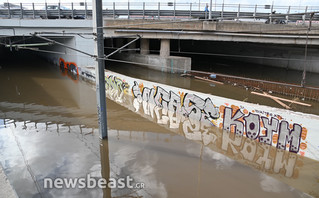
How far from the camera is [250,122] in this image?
12.6 metres

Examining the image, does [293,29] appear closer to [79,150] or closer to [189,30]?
[189,30]

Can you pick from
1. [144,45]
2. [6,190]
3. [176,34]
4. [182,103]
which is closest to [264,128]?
[182,103]

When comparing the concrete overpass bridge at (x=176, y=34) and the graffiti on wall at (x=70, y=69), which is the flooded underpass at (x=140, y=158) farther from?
the graffiti on wall at (x=70, y=69)

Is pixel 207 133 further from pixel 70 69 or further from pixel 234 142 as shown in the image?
pixel 70 69

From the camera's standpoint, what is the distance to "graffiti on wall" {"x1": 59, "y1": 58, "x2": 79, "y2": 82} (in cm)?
2836

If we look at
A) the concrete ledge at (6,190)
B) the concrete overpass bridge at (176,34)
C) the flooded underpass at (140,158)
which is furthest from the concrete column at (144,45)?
the concrete ledge at (6,190)

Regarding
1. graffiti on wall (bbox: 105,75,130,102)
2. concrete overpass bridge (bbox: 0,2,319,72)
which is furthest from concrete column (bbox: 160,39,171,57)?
graffiti on wall (bbox: 105,75,130,102)

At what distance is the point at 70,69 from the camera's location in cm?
3058

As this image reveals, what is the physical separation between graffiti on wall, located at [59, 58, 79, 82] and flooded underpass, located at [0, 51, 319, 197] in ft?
36.8

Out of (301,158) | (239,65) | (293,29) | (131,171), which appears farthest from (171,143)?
(239,65)

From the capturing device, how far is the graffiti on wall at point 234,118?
37.4 feet

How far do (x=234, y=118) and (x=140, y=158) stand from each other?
17.0ft

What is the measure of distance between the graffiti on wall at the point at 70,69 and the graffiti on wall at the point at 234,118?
13.1m

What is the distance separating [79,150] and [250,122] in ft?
25.8
